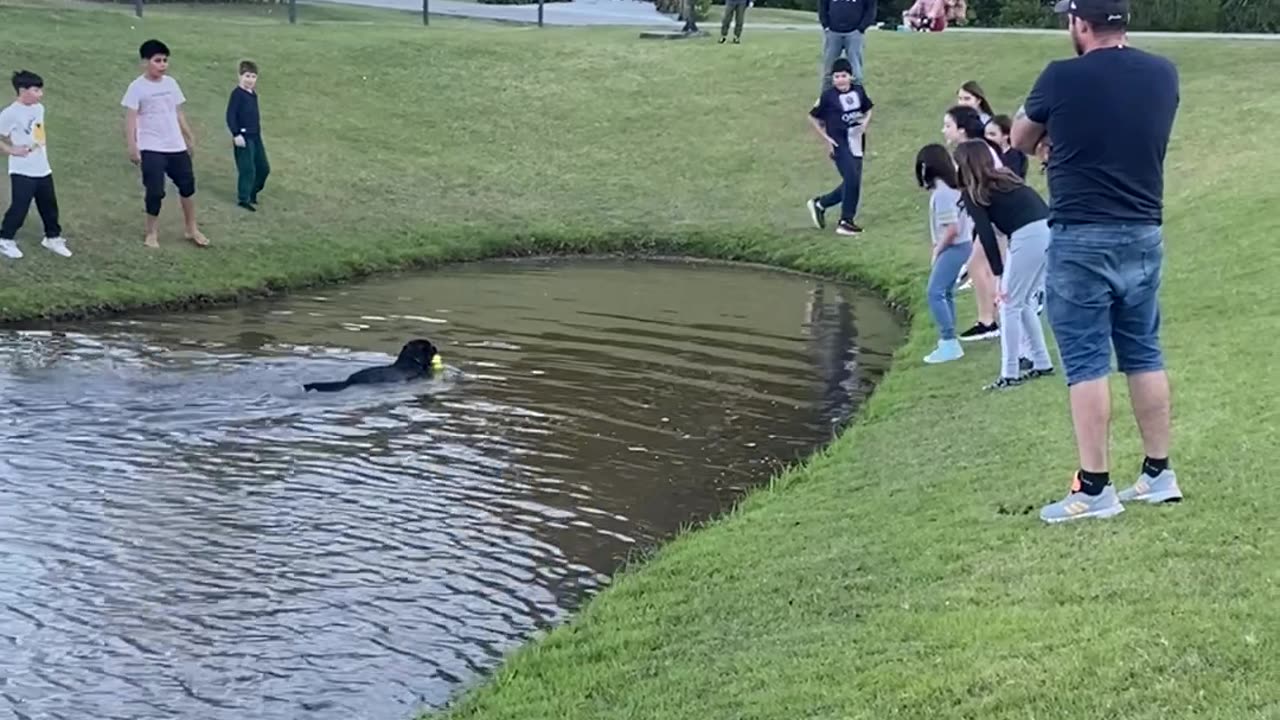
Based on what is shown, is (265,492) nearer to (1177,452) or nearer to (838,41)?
(1177,452)

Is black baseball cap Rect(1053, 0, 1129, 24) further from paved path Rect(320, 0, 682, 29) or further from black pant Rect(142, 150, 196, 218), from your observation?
paved path Rect(320, 0, 682, 29)

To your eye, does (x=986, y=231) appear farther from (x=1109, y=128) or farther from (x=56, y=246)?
(x=56, y=246)

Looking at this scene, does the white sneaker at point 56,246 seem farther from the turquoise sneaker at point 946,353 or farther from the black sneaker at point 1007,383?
the black sneaker at point 1007,383

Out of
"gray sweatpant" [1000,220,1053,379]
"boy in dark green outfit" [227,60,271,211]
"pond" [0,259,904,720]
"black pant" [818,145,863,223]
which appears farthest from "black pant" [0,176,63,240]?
"gray sweatpant" [1000,220,1053,379]

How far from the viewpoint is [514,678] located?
641cm

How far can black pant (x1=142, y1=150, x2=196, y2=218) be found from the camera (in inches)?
664

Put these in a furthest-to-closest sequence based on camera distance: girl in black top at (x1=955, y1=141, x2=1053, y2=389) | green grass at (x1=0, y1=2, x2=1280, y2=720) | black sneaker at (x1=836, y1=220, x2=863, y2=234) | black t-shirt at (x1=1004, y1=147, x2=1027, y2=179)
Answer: black sneaker at (x1=836, y1=220, x2=863, y2=234) < black t-shirt at (x1=1004, y1=147, x2=1027, y2=179) < girl in black top at (x1=955, y1=141, x2=1053, y2=389) < green grass at (x1=0, y1=2, x2=1280, y2=720)

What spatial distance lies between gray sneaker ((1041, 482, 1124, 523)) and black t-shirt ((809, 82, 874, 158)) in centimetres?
1260

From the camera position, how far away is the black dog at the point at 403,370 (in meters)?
11.9

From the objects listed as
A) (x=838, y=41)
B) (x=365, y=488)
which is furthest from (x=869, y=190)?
(x=365, y=488)

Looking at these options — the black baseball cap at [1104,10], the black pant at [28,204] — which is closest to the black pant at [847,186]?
the black pant at [28,204]

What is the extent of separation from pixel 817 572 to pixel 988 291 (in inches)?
246

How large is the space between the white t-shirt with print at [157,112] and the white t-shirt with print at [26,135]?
103cm

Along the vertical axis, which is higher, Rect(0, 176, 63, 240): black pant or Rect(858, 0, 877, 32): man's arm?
Rect(858, 0, 877, 32): man's arm
